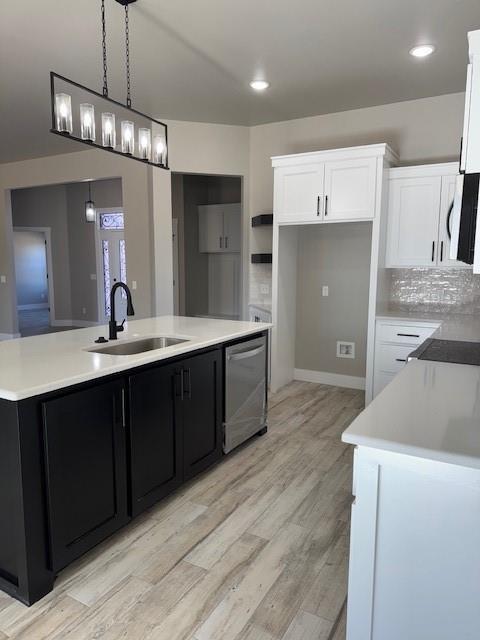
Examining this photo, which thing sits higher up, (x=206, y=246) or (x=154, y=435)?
(x=206, y=246)

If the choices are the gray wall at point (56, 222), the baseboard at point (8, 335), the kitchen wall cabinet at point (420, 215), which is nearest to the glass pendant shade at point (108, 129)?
the kitchen wall cabinet at point (420, 215)

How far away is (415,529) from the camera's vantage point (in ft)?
4.13

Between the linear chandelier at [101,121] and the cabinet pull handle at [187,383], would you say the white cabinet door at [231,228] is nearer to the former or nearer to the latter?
the linear chandelier at [101,121]

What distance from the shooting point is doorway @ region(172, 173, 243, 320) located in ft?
22.0

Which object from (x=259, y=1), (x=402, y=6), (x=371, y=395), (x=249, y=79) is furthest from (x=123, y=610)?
(x=249, y=79)

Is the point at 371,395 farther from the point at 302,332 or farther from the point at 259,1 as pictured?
the point at 259,1

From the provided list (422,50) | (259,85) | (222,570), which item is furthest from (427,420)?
(259,85)

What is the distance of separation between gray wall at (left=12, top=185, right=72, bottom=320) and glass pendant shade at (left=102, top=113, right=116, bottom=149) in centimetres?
695

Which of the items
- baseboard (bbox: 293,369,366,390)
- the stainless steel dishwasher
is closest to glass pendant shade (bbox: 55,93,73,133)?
the stainless steel dishwasher

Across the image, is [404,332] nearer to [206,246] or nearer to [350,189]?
[350,189]

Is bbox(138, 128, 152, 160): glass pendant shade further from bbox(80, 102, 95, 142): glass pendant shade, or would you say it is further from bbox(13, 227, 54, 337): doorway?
bbox(13, 227, 54, 337): doorway

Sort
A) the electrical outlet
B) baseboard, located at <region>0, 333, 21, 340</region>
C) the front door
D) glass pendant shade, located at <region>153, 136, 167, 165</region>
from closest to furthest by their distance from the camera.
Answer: glass pendant shade, located at <region>153, 136, 167, 165</region> → the electrical outlet → baseboard, located at <region>0, 333, 21, 340</region> → the front door

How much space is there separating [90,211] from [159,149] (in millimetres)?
5825

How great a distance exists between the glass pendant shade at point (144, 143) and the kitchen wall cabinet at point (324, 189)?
1.72m
